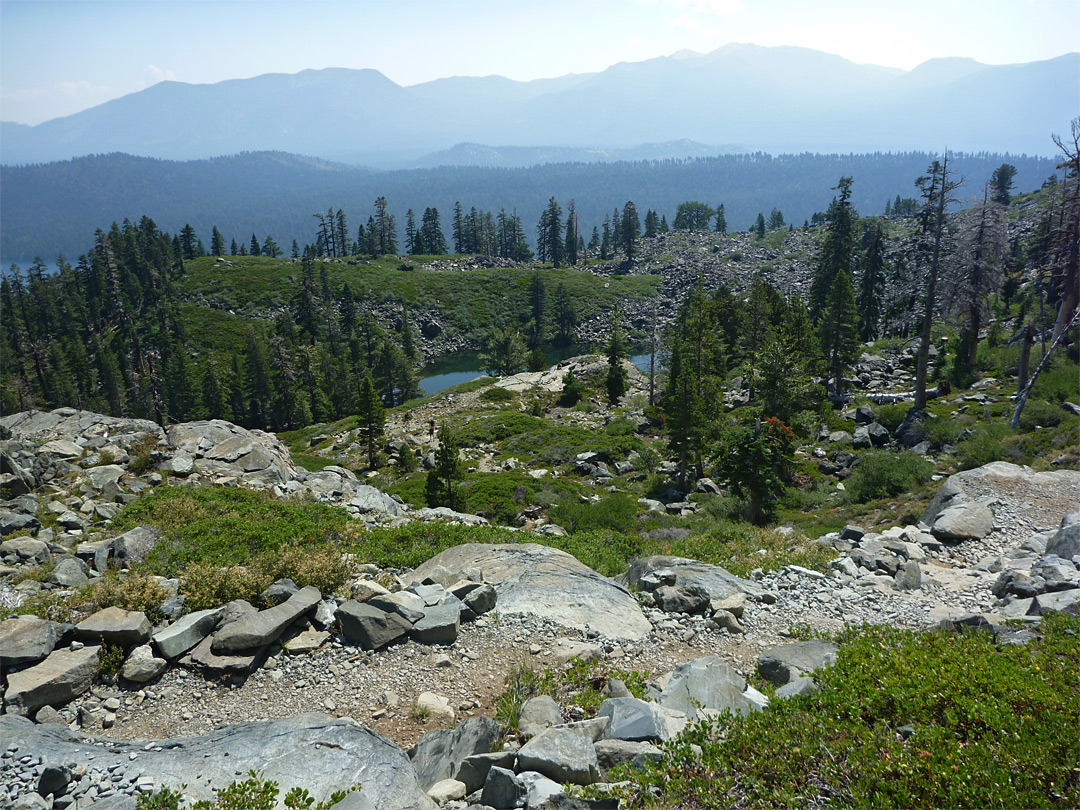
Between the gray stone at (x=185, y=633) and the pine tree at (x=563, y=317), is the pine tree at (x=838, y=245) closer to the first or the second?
the pine tree at (x=563, y=317)

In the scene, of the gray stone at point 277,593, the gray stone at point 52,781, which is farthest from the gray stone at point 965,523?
the gray stone at point 52,781

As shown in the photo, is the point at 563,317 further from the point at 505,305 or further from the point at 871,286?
the point at 871,286

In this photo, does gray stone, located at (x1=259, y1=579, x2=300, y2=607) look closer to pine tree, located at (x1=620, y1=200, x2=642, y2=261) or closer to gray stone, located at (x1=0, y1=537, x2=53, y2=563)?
gray stone, located at (x1=0, y1=537, x2=53, y2=563)

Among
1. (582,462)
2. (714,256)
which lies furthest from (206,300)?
(714,256)

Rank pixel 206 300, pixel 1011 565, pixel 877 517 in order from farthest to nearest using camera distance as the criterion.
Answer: pixel 206 300 → pixel 877 517 → pixel 1011 565

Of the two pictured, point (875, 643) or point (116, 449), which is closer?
point (875, 643)

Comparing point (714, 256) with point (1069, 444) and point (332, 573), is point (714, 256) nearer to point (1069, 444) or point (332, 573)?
point (1069, 444)

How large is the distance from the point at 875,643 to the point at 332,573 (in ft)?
33.6

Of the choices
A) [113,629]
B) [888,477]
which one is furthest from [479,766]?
[888,477]

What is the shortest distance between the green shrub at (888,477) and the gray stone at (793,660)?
54.9 feet

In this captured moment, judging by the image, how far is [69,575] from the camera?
13.2 m

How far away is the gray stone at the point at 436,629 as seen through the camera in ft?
35.8

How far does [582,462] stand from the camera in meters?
43.5

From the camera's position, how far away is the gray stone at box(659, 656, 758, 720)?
8.55 metres
